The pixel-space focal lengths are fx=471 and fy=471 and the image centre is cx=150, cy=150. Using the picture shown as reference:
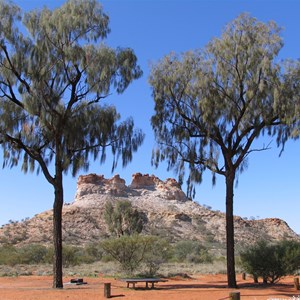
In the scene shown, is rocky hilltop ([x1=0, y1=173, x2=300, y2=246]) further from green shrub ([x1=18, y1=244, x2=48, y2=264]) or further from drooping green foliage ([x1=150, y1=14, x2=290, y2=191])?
drooping green foliage ([x1=150, y1=14, x2=290, y2=191])

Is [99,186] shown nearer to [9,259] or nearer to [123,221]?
[123,221]

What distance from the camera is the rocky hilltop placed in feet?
226

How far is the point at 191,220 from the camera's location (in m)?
84.5

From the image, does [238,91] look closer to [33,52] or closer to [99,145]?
[99,145]

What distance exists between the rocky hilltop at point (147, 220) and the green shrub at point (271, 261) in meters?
38.7

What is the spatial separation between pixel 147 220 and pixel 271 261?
61433mm

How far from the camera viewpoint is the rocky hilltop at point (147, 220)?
68.9m

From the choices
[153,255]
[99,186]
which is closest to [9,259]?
[153,255]

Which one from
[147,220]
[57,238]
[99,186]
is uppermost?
[99,186]

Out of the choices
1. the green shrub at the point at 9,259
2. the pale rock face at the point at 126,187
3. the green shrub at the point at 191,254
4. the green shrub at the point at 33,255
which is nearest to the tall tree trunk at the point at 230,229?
the green shrub at the point at 191,254

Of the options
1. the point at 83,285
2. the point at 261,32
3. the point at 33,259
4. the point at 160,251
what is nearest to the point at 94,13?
the point at 261,32

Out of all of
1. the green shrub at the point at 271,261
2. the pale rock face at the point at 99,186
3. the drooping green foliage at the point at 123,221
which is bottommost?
the green shrub at the point at 271,261

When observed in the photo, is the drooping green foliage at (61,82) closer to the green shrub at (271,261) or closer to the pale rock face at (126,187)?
the green shrub at (271,261)

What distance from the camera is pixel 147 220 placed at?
8069 cm
